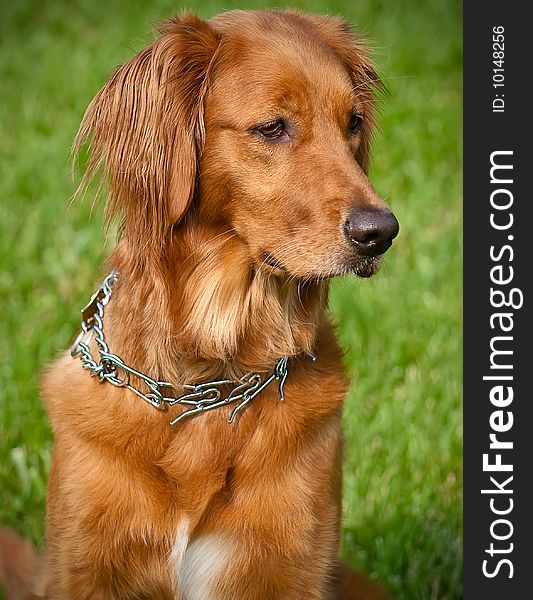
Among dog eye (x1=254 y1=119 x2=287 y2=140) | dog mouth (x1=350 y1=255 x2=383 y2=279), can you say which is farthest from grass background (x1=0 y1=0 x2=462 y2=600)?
dog mouth (x1=350 y1=255 x2=383 y2=279)

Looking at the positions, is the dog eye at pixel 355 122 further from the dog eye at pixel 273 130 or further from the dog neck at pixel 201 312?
the dog neck at pixel 201 312

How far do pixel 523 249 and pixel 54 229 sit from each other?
3.52 meters

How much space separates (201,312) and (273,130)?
621 mm

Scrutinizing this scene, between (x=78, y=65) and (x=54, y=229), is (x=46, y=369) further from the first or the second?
(x=78, y=65)

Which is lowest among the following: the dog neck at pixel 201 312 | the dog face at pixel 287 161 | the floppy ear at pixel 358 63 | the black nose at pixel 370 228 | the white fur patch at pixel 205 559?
the white fur patch at pixel 205 559

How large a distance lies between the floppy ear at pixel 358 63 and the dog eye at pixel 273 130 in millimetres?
414

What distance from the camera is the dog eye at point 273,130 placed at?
3.47 m

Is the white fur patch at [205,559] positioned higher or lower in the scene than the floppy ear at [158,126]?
lower

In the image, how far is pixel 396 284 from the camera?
683 centimetres

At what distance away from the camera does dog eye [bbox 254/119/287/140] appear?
3.47 metres

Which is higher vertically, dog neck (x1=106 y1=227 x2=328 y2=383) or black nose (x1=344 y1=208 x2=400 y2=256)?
black nose (x1=344 y1=208 x2=400 y2=256)

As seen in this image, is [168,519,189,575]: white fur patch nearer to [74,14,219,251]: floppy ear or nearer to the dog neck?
the dog neck

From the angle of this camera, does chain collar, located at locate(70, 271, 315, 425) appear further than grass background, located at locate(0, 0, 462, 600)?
No

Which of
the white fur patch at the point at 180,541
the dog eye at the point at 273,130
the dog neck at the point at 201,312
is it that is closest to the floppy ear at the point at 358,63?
the dog eye at the point at 273,130
